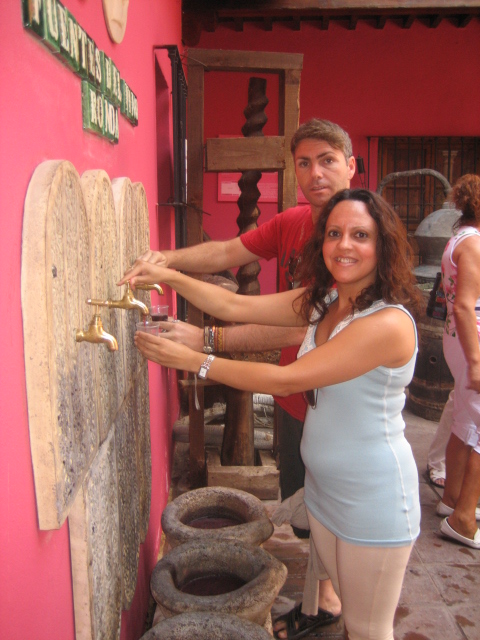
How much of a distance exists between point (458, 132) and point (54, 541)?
7.61 meters

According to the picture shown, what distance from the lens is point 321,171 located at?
7.86ft

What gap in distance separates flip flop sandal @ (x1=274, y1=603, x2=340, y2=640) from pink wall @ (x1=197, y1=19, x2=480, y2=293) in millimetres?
5030

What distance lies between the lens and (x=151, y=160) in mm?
2811

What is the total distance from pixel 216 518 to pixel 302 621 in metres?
0.56

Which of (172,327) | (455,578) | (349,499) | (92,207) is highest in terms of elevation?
(92,207)

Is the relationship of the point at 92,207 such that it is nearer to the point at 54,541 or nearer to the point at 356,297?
the point at 54,541

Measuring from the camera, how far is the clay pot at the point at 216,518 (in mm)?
2141

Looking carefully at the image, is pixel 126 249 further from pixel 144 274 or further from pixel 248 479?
pixel 248 479

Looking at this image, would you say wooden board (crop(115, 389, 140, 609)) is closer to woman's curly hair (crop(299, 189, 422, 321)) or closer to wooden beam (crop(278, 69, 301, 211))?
woman's curly hair (crop(299, 189, 422, 321))

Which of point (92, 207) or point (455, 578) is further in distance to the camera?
point (455, 578)

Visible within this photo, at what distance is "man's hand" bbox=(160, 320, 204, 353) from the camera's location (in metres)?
1.90

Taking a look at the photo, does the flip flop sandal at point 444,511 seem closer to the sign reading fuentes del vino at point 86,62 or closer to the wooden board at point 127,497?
the wooden board at point 127,497

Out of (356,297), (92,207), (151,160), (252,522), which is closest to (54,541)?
(92,207)

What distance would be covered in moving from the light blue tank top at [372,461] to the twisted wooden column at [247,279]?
6.07ft
